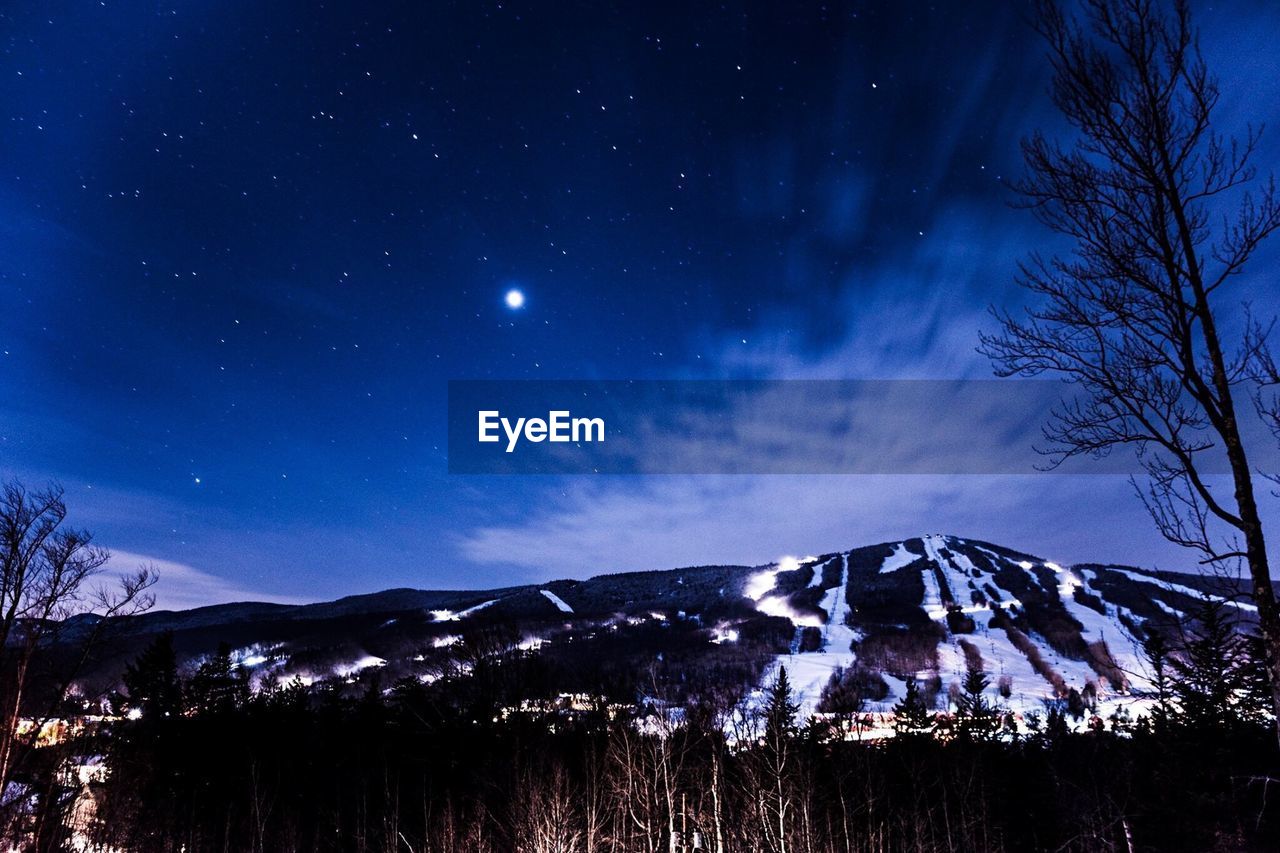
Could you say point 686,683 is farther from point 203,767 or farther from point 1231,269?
point 1231,269

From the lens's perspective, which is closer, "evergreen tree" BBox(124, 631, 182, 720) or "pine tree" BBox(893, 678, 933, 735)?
"evergreen tree" BBox(124, 631, 182, 720)

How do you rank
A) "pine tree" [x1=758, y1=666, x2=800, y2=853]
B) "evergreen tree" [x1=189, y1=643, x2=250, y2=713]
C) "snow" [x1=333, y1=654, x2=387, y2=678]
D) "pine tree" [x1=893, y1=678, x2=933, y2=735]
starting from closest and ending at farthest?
1. "pine tree" [x1=758, y1=666, x2=800, y2=853]
2. "evergreen tree" [x1=189, y1=643, x2=250, y2=713]
3. "pine tree" [x1=893, y1=678, x2=933, y2=735]
4. "snow" [x1=333, y1=654, x2=387, y2=678]

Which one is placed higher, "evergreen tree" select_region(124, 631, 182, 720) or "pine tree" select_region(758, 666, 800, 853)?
"evergreen tree" select_region(124, 631, 182, 720)

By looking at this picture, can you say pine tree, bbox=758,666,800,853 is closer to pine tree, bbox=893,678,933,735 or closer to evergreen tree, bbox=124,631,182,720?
pine tree, bbox=893,678,933,735

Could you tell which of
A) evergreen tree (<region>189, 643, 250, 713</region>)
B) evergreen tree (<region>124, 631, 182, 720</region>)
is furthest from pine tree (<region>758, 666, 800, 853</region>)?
evergreen tree (<region>124, 631, 182, 720</region>)

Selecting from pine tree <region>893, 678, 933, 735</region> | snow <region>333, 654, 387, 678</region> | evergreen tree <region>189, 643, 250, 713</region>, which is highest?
evergreen tree <region>189, 643, 250, 713</region>

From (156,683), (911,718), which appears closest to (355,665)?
(156,683)

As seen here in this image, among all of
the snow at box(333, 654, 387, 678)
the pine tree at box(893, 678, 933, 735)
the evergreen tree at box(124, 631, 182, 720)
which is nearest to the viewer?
the evergreen tree at box(124, 631, 182, 720)

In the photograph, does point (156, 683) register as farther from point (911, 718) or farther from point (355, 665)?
point (355, 665)

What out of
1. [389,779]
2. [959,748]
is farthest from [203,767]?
[959,748]

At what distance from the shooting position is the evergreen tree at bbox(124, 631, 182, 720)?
48281 mm

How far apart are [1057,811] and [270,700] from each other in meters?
57.6

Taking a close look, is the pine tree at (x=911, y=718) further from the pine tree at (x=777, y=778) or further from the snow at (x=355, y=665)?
the snow at (x=355, y=665)

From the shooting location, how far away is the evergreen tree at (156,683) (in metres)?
48.3
